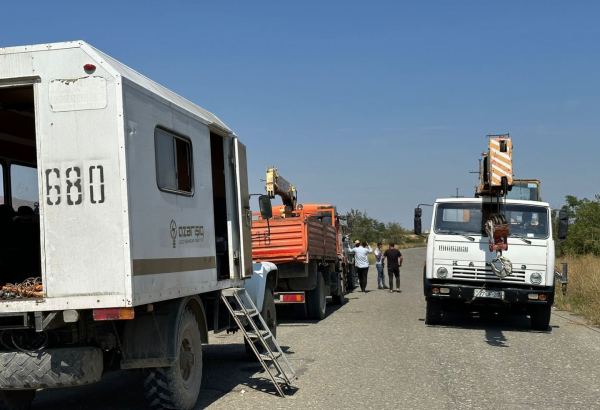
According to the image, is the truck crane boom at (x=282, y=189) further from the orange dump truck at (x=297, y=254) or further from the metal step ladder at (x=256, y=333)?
the metal step ladder at (x=256, y=333)

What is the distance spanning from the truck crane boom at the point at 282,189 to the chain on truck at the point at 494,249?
3993 millimetres

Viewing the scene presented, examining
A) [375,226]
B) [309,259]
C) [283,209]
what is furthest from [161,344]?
[375,226]

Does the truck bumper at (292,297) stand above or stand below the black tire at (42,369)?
below

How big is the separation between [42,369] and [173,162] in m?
Result: 2.18

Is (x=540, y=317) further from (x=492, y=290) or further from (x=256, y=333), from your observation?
(x=256, y=333)

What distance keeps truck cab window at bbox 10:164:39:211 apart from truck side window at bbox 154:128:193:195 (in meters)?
2.20

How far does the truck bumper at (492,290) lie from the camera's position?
38.6 feet

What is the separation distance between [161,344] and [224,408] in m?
1.19

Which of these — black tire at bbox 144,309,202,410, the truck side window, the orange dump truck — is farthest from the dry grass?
the truck side window

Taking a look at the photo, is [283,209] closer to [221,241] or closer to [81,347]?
[221,241]

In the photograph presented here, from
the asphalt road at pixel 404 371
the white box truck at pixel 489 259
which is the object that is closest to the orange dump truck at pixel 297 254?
the asphalt road at pixel 404 371

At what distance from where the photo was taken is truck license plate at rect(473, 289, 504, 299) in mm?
11844

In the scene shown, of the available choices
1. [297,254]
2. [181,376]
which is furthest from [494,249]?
[181,376]

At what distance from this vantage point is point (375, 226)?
252 ft
